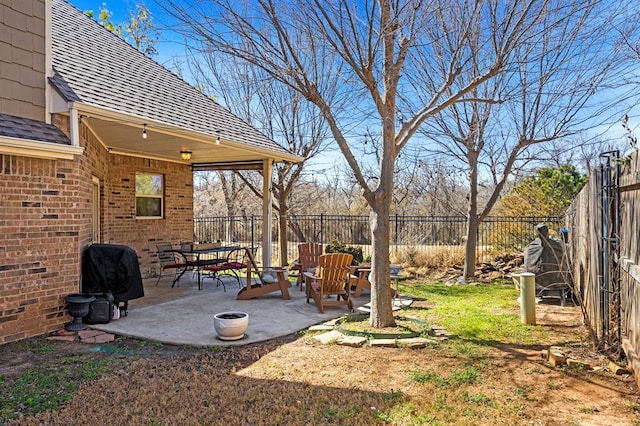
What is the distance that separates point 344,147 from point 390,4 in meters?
1.89

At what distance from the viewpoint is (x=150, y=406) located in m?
3.66

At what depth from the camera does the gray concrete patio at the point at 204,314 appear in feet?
19.2

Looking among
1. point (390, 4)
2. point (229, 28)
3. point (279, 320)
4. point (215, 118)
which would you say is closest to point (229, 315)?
point (279, 320)

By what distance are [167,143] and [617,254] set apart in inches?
308

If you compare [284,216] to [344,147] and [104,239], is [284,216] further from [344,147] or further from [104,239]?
[344,147]

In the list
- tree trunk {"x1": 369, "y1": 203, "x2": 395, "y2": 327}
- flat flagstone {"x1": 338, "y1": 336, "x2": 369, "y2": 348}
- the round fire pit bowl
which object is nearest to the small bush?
tree trunk {"x1": 369, "y1": 203, "x2": 395, "y2": 327}

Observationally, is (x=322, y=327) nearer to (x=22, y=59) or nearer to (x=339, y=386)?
(x=339, y=386)

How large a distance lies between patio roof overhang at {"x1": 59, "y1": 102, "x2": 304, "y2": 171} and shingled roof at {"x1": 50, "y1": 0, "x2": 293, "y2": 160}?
89 mm

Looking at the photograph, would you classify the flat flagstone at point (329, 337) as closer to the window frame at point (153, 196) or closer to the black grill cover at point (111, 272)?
the black grill cover at point (111, 272)

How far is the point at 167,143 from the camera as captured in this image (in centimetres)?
909

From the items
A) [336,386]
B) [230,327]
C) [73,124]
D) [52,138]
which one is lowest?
[336,386]

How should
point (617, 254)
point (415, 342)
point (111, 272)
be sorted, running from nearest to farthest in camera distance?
point (617, 254)
point (415, 342)
point (111, 272)

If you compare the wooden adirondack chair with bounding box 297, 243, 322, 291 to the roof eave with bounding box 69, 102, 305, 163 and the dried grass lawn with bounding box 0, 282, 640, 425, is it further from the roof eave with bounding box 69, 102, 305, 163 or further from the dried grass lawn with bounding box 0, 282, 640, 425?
the dried grass lawn with bounding box 0, 282, 640, 425

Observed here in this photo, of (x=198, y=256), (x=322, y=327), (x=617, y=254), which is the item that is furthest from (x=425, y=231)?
(x=617, y=254)
